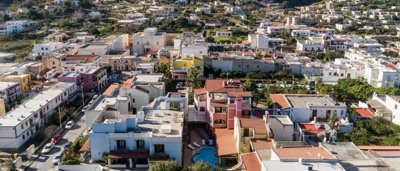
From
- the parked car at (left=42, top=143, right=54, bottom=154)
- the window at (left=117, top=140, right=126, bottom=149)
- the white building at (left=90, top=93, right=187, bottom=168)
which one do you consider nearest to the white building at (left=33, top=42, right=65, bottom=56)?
the parked car at (left=42, top=143, right=54, bottom=154)

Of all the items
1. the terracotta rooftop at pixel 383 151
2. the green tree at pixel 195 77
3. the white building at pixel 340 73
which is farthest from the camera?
Answer: the white building at pixel 340 73

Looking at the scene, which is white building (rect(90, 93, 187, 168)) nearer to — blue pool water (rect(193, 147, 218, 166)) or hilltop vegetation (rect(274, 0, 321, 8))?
blue pool water (rect(193, 147, 218, 166))

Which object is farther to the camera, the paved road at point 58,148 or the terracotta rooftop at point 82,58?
the terracotta rooftop at point 82,58

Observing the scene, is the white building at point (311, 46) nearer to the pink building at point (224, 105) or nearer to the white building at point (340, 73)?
the white building at point (340, 73)

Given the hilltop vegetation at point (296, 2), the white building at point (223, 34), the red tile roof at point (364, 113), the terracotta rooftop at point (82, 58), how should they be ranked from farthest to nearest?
the hilltop vegetation at point (296, 2), the white building at point (223, 34), the terracotta rooftop at point (82, 58), the red tile roof at point (364, 113)

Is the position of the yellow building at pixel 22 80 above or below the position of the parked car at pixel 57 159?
above

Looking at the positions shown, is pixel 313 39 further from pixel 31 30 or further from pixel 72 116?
pixel 31 30

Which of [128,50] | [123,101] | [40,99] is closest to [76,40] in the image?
[128,50]

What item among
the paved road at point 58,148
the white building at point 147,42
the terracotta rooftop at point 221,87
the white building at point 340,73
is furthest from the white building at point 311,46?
the paved road at point 58,148

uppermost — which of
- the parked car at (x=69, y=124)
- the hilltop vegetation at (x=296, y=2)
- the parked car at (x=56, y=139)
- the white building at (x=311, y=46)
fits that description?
the hilltop vegetation at (x=296, y=2)
